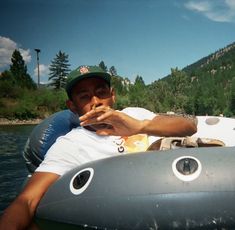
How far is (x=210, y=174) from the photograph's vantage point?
7.18ft

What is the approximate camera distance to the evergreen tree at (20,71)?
6262 cm

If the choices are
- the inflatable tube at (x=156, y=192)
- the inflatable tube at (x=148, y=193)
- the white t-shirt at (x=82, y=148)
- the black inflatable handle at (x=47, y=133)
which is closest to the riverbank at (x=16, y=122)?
the black inflatable handle at (x=47, y=133)

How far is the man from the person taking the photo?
235cm

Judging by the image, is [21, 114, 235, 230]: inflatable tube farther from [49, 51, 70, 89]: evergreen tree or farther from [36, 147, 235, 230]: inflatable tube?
[49, 51, 70, 89]: evergreen tree

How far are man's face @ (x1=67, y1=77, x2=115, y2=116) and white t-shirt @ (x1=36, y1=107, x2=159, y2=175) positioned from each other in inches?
8.5

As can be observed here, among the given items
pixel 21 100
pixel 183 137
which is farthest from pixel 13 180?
pixel 21 100

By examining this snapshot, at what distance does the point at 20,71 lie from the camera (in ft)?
209

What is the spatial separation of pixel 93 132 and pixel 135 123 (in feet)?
1.67

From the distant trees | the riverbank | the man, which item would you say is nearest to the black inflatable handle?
the man

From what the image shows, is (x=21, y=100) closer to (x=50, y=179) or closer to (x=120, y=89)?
(x=120, y=89)

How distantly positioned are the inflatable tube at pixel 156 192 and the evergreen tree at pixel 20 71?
62.1 m

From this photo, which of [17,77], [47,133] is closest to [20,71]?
[17,77]

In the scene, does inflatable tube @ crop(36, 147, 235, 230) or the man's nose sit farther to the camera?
the man's nose

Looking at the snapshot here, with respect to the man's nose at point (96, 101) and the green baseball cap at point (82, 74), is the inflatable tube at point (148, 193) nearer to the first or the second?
the man's nose at point (96, 101)
